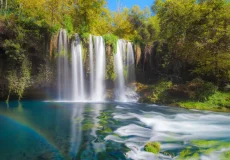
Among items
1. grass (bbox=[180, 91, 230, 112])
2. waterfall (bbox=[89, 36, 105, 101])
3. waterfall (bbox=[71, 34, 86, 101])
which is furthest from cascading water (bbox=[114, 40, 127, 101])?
grass (bbox=[180, 91, 230, 112])

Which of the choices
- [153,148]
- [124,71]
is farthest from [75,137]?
[124,71]

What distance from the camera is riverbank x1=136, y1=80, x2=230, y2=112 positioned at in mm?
12172

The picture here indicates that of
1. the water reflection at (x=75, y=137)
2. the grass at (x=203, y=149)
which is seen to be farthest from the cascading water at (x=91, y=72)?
the grass at (x=203, y=149)

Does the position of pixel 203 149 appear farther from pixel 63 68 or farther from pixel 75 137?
pixel 63 68

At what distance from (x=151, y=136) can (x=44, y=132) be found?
3.46 meters

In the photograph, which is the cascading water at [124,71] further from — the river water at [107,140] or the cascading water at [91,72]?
the river water at [107,140]

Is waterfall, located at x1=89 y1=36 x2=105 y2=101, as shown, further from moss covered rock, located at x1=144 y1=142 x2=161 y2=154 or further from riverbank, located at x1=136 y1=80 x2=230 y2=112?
moss covered rock, located at x1=144 y1=142 x2=161 y2=154

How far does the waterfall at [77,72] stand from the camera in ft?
50.2

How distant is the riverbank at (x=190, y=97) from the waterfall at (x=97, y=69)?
3.93 m

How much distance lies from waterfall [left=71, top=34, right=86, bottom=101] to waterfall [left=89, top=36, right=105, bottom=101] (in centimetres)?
92

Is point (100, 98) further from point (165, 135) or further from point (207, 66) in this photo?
point (165, 135)

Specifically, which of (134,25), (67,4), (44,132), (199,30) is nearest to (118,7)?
(134,25)

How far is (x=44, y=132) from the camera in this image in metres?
6.00

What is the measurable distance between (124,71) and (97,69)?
293 cm
